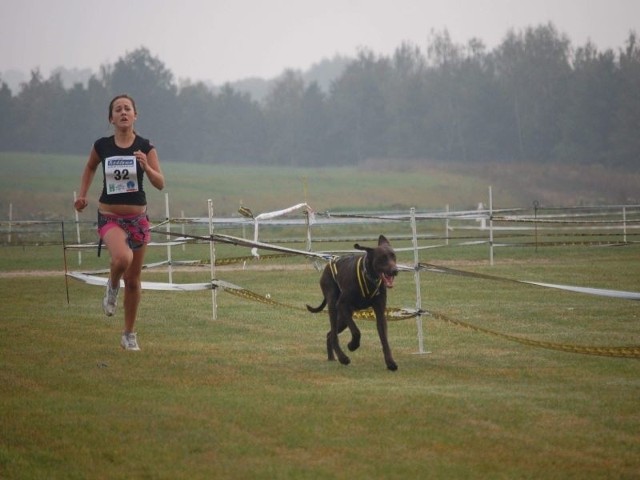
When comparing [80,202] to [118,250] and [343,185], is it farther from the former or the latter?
[343,185]

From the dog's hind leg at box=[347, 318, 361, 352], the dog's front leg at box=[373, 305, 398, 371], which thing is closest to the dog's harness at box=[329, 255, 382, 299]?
the dog's front leg at box=[373, 305, 398, 371]

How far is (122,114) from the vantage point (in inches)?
424

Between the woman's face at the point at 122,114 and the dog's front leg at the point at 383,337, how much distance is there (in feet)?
9.36

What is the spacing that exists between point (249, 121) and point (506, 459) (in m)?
110

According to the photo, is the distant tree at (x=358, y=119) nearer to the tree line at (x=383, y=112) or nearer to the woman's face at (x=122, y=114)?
the tree line at (x=383, y=112)

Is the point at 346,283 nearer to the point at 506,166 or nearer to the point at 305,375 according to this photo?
the point at 305,375

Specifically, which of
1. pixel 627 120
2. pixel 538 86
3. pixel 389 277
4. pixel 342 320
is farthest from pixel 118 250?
pixel 538 86

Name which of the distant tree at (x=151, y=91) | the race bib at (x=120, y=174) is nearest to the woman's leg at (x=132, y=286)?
the race bib at (x=120, y=174)

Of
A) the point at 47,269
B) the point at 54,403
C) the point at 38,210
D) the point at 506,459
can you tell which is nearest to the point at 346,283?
the point at 54,403

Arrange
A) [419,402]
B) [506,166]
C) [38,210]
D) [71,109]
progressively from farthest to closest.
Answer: [71,109], [506,166], [38,210], [419,402]

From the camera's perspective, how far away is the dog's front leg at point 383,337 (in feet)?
34.1

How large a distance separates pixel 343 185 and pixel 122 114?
79.4 meters

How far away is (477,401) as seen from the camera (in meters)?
8.61

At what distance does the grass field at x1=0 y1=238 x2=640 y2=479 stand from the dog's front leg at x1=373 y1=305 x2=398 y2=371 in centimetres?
15
